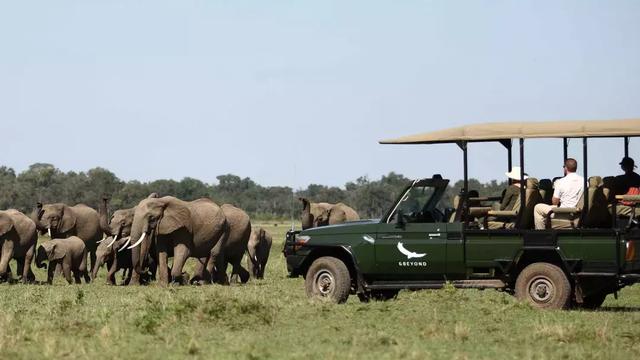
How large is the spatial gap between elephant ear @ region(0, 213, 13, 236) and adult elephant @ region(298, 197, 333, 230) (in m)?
12.9

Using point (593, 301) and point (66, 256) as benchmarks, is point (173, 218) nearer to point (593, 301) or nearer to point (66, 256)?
point (66, 256)

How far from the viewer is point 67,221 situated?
4300 cm

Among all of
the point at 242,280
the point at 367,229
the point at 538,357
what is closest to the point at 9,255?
the point at 242,280

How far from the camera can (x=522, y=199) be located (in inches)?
850

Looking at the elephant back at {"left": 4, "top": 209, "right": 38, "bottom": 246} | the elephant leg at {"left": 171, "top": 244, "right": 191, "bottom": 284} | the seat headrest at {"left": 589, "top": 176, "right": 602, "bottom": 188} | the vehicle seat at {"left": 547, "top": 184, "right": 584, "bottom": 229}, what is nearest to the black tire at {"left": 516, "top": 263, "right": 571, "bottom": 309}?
the vehicle seat at {"left": 547, "top": 184, "right": 584, "bottom": 229}

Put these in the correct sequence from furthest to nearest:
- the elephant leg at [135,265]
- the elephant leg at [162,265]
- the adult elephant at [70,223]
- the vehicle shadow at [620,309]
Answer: the adult elephant at [70,223] → the elephant leg at [135,265] → the elephant leg at [162,265] → the vehicle shadow at [620,309]

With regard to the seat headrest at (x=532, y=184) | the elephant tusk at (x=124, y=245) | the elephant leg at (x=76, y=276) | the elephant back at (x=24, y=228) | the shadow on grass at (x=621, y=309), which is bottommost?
the elephant leg at (x=76, y=276)

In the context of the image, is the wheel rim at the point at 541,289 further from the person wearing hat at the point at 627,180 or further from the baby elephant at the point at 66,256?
the baby elephant at the point at 66,256

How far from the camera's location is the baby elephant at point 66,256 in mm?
37344

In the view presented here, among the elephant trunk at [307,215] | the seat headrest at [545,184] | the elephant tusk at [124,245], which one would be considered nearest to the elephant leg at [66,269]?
the elephant tusk at [124,245]

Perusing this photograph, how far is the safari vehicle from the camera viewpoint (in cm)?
2094

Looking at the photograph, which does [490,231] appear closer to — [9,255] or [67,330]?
[67,330]

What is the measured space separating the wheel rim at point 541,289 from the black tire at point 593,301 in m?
1.48

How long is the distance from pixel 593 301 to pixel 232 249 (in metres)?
16.9
